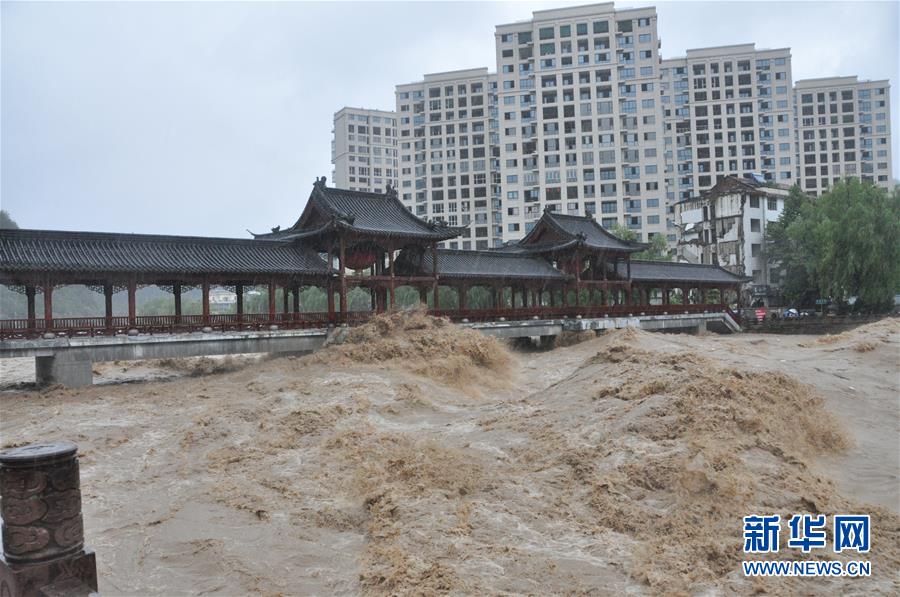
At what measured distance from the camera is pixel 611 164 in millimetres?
70562

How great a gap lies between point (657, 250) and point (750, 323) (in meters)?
11.8

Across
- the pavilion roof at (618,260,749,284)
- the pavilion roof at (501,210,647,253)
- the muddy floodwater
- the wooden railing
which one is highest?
the pavilion roof at (501,210,647,253)

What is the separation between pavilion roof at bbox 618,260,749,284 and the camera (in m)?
45.1

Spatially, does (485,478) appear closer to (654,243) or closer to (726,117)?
(654,243)

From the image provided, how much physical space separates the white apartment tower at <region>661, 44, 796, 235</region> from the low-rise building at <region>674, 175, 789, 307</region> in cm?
2319

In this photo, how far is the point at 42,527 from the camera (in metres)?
4.50

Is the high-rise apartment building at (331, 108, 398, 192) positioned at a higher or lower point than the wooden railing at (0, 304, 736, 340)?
higher

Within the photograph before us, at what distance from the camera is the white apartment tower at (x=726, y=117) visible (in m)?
82.0

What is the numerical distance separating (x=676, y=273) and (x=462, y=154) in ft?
150

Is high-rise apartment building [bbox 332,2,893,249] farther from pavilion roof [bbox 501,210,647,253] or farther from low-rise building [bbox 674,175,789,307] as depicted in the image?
pavilion roof [bbox 501,210,647,253]

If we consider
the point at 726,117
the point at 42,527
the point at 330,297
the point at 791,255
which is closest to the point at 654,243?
the point at 791,255

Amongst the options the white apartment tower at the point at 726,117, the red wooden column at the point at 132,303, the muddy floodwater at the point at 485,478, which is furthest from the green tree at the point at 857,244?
the red wooden column at the point at 132,303

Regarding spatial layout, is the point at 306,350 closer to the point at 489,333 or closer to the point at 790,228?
the point at 489,333

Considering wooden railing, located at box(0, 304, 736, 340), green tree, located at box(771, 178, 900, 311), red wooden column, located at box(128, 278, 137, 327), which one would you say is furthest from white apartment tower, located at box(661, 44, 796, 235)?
red wooden column, located at box(128, 278, 137, 327)
